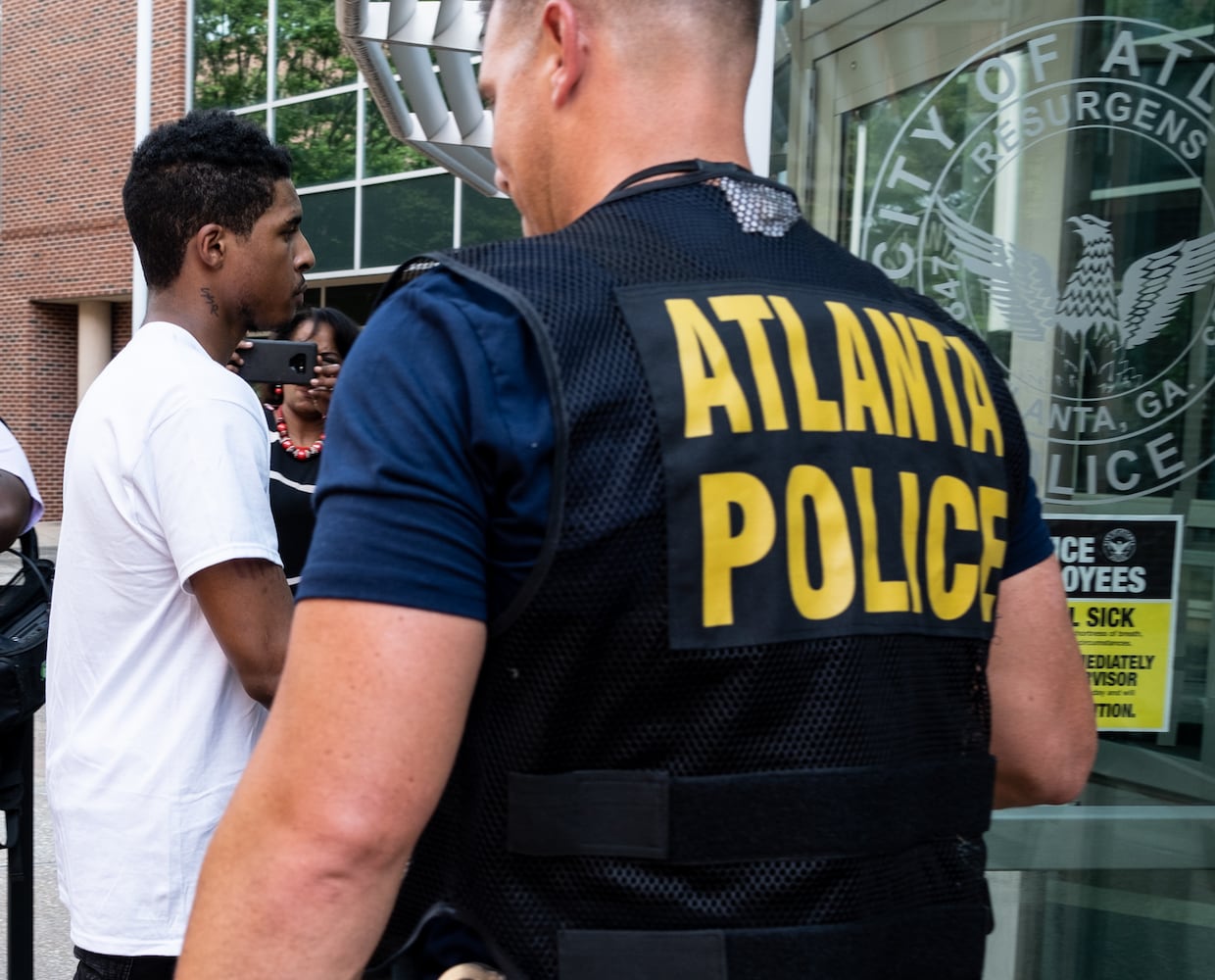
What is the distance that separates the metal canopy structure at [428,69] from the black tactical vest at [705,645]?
2.14 m

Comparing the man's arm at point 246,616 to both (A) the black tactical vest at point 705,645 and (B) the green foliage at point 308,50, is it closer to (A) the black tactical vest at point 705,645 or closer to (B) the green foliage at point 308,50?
(A) the black tactical vest at point 705,645

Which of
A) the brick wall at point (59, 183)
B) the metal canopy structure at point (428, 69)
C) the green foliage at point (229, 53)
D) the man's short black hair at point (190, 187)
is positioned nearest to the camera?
the man's short black hair at point (190, 187)

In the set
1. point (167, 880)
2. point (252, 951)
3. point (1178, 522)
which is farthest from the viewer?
point (1178, 522)

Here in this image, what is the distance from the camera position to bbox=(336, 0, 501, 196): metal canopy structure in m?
4.05

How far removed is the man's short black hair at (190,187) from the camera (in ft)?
7.84

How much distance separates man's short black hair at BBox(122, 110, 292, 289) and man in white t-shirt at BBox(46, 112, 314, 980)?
0.25m

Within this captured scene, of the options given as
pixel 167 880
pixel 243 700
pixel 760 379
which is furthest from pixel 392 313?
pixel 167 880

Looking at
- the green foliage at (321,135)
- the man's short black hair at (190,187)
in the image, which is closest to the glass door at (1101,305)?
the man's short black hair at (190,187)

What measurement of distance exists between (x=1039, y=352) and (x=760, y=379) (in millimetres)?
2254

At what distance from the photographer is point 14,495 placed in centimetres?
330

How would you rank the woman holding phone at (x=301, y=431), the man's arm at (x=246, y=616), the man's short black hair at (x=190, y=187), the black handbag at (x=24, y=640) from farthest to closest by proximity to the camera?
the woman holding phone at (x=301, y=431) → the black handbag at (x=24, y=640) → the man's short black hair at (x=190, y=187) → the man's arm at (x=246, y=616)

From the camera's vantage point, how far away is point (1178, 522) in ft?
10.5

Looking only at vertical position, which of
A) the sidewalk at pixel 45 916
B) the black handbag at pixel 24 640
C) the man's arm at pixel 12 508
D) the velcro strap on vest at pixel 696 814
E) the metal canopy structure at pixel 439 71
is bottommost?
the sidewalk at pixel 45 916

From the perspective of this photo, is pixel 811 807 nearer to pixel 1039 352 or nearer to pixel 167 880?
pixel 167 880
